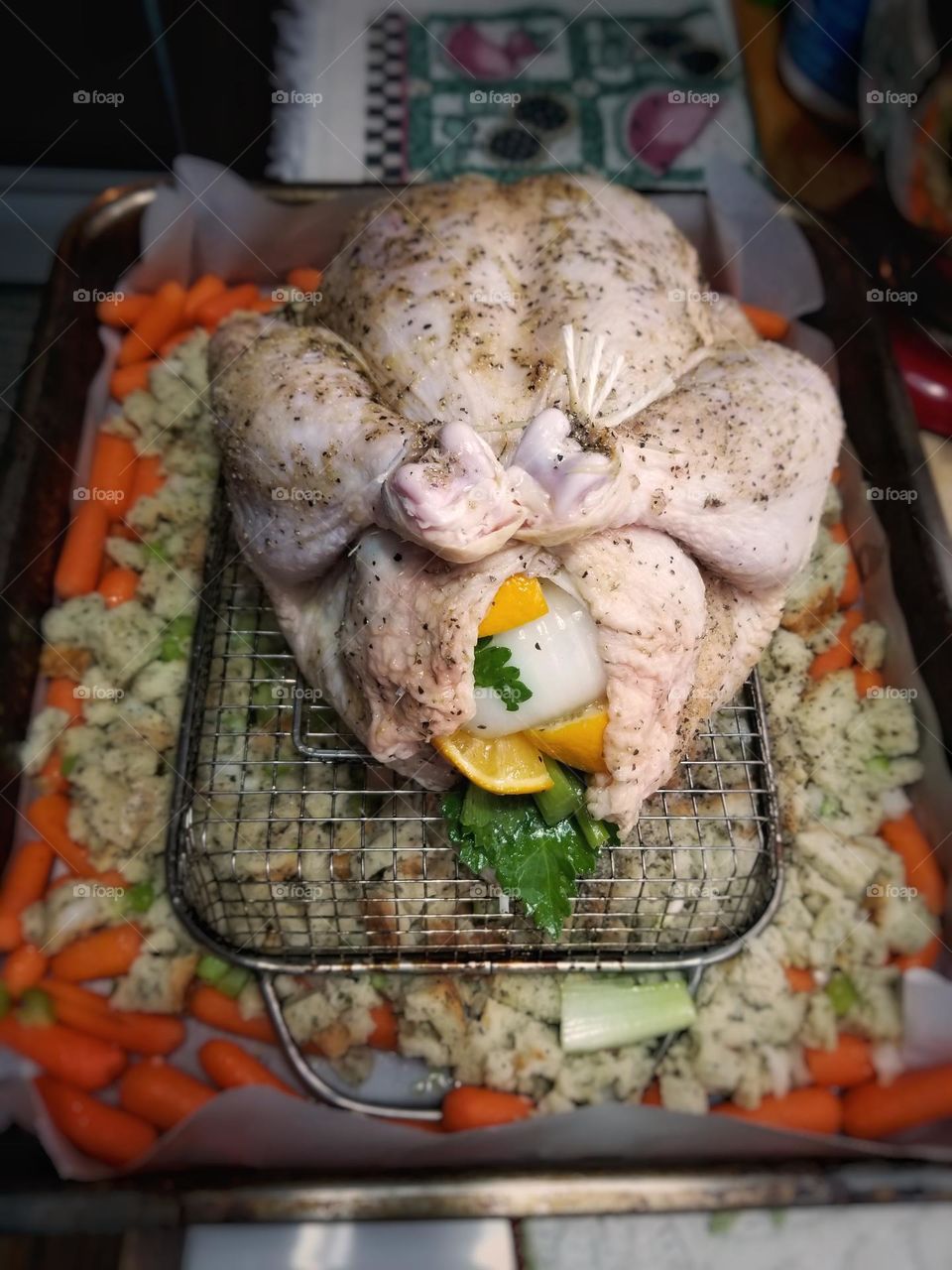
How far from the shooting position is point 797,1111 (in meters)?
2.54

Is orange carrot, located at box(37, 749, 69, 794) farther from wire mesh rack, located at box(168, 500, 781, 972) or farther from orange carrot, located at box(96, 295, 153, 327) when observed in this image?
orange carrot, located at box(96, 295, 153, 327)

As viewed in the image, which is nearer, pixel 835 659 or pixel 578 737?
pixel 578 737

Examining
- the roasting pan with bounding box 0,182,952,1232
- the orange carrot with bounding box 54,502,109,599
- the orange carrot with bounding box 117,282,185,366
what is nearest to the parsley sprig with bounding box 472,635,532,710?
the roasting pan with bounding box 0,182,952,1232

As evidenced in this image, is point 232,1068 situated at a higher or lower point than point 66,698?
lower

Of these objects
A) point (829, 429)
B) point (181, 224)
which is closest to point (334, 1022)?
point (829, 429)

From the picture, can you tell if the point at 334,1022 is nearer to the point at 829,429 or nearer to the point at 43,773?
the point at 43,773

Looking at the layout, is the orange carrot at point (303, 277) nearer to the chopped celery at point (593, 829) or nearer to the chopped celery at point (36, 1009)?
the chopped celery at point (593, 829)

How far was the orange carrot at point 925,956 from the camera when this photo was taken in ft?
9.01

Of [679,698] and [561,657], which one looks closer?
[561,657]

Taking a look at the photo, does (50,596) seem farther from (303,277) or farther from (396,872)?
(303,277)

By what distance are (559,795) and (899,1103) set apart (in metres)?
1.27

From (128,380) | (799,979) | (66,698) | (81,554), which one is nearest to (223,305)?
(128,380)

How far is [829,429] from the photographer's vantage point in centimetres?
254

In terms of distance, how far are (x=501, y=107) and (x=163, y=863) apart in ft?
12.0
